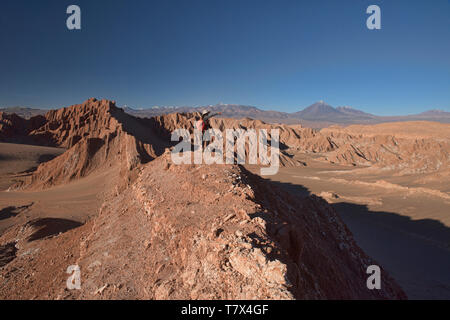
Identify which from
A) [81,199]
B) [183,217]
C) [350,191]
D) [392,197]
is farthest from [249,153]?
[183,217]

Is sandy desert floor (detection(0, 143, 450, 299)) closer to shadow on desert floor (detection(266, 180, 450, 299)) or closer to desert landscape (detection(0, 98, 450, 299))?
Result: shadow on desert floor (detection(266, 180, 450, 299))

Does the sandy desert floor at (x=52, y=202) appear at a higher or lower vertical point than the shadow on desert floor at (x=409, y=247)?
higher

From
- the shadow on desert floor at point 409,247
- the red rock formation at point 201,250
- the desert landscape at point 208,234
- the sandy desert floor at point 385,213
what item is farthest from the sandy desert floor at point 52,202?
the shadow on desert floor at point 409,247

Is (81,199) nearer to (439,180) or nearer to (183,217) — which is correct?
(183,217)

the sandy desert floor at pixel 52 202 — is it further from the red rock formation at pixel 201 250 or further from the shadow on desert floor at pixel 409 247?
the shadow on desert floor at pixel 409 247

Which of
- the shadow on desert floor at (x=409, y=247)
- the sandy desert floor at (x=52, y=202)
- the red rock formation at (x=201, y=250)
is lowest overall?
the shadow on desert floor at (x=409, y=247)

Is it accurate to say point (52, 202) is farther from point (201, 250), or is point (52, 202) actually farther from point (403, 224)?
point (403, 224)

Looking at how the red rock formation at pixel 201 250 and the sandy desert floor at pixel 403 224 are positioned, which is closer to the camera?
the red rock formation at pixel 201 250
